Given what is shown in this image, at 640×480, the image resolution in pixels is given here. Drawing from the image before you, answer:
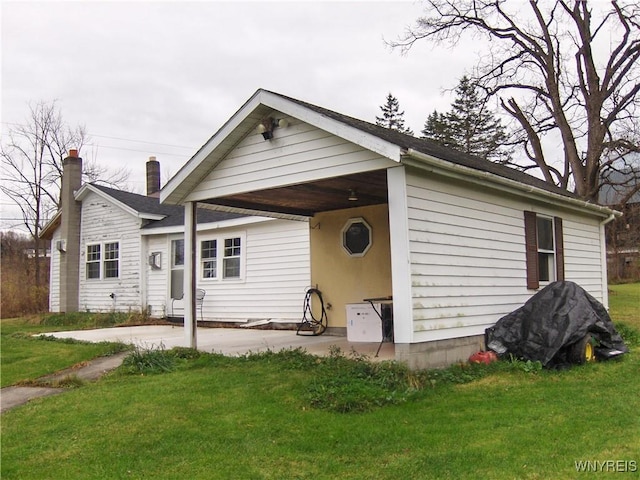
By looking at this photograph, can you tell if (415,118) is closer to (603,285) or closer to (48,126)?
(48,126)

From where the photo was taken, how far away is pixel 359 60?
1723 centimetres

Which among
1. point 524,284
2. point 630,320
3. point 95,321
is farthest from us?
point 95,321

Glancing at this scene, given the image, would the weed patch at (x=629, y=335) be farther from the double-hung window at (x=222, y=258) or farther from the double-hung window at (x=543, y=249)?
the double-hung window at (x=222, y=258)

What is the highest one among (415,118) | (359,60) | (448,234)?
(415,118)

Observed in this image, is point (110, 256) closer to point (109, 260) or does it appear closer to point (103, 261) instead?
point (109, 260)

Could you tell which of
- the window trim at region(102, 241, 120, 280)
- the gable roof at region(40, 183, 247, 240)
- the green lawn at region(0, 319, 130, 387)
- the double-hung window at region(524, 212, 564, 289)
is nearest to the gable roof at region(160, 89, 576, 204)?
the double-hung window at region(524, 212, 564, 289)

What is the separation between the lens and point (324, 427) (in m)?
4.62

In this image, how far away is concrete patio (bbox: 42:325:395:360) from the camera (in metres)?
8.32

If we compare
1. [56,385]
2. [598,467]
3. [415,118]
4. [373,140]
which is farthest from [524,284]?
[415,118]

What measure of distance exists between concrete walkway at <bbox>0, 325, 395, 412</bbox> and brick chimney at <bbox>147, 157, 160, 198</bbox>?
13.5m

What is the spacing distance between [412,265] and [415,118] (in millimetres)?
36803

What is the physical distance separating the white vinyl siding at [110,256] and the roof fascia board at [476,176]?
38.0ft

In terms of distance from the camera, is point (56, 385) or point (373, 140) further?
point (56, 385)

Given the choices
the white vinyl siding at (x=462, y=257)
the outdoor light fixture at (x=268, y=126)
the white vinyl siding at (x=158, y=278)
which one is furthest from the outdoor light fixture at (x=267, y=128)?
the white vinyl siding at (x=158, y=278)
